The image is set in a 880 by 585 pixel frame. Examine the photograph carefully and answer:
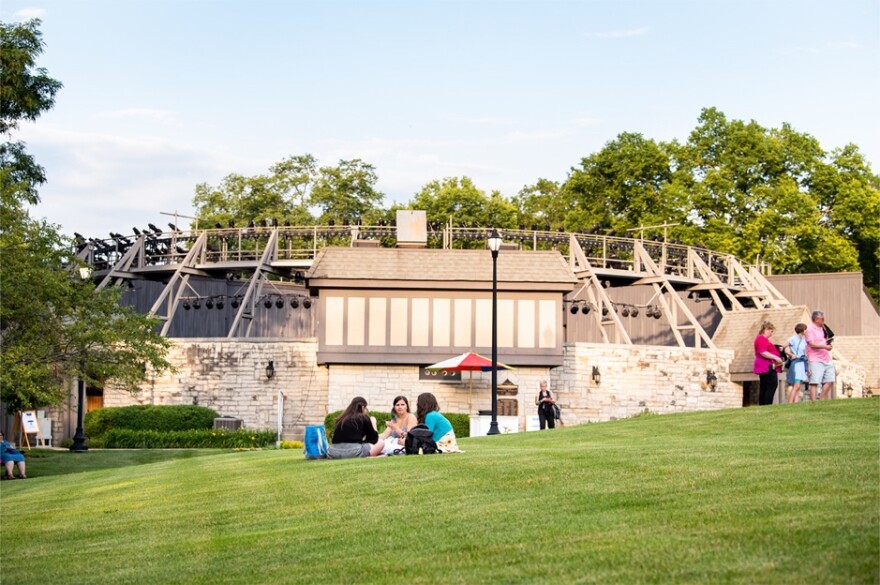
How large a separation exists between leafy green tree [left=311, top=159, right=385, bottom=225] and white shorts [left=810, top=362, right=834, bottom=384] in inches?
2137

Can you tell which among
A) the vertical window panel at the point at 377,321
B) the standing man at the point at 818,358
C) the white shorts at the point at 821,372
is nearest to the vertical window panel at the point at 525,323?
the vertical window panel at the point at 377,321

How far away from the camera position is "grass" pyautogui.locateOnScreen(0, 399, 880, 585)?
786 centimetres

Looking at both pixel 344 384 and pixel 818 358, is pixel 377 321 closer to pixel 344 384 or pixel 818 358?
pixel 344 384

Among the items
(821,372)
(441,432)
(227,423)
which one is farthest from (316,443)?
(227,423)

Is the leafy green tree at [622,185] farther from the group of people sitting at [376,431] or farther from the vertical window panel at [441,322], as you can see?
the group of people sitting at [376,431]

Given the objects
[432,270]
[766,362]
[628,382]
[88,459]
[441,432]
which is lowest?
[88,459]

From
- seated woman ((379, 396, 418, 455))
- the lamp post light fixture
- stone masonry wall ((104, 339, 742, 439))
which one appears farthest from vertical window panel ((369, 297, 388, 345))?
seated woman ((379, 396, 418, 455))

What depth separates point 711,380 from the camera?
4650cm

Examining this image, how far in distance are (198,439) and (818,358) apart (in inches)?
823

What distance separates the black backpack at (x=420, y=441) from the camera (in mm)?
18125

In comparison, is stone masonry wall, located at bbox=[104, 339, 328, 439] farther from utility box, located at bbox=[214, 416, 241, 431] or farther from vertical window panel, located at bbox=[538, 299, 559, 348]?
vertical window panel, located at bbox=[538, 299, 559, 348]

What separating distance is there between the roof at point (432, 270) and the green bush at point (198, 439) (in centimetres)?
715

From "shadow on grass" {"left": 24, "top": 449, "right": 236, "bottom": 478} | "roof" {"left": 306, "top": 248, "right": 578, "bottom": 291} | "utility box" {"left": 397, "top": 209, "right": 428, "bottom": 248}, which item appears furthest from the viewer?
"utility box" {"left": 397, "top": 209, "right": 428, "bottom": 248}

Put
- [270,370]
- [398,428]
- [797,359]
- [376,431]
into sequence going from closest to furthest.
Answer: [376,431] < [398,428] < [797,359] < [270,370]
